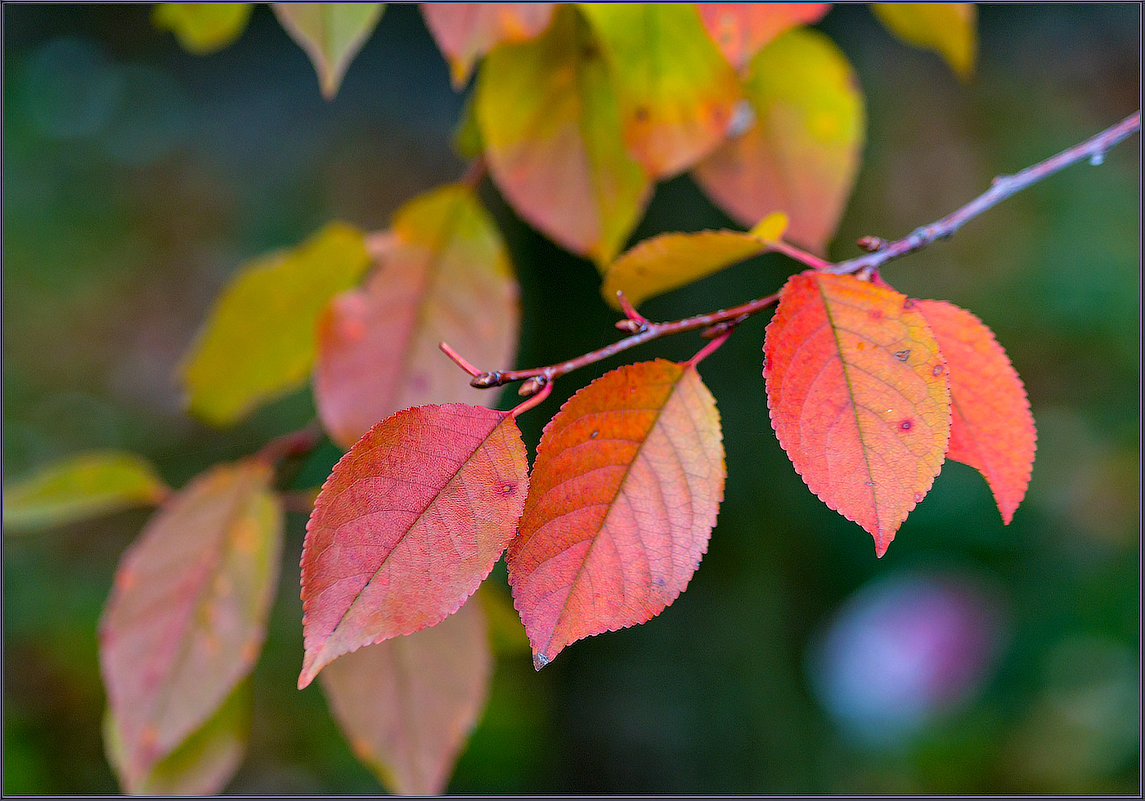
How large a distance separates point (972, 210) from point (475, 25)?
12.5 inches

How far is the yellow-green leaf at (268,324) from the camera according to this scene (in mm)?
600

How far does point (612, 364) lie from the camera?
115 centimetres

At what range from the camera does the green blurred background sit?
1338 mm

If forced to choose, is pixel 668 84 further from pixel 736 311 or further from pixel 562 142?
pixel 736 311

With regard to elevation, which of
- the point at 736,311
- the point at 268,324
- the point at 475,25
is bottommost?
the point at 268,324

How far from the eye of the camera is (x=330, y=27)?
46cm

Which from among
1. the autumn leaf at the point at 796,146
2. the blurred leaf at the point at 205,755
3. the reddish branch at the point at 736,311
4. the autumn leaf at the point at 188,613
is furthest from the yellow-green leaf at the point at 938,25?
the blurred leaf at the point at 205,755

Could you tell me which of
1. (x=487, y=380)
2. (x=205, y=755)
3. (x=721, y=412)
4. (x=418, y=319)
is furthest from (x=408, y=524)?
(x=721, y=412)

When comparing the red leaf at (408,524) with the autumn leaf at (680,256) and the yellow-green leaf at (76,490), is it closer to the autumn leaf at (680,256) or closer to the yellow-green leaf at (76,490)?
the autumn leaf at (680,256)

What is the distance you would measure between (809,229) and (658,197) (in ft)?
2.00

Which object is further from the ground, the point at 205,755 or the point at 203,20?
the point at 203,20

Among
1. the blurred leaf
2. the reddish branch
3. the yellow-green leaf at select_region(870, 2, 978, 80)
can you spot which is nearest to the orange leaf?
the reddish branch

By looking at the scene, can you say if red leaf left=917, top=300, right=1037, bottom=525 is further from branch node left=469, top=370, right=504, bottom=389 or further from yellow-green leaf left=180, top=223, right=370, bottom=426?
yellow-green leaf left=180, top=223, right=370, bottom=426

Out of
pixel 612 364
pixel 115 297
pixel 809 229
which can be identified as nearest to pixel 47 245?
A: pixel 115 297
